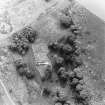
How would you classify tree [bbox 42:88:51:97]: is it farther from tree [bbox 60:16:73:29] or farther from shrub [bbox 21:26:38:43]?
tree [bbox 60:16:73:29]

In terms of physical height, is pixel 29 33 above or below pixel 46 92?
above

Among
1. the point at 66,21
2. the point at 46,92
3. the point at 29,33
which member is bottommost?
the point at 46,92

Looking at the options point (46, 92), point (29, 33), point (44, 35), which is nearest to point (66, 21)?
point (44, 35)

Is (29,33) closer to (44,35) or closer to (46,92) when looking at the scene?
(44,35)

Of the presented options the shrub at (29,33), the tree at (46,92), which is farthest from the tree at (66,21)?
the tree at (46,92)

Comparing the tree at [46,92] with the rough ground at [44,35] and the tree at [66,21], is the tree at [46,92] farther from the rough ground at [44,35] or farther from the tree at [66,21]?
the tree at [66,21]

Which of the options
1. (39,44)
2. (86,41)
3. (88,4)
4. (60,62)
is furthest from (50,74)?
(88,4)

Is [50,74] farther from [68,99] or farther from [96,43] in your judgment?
[96,43]

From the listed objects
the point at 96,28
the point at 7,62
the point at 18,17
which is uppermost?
the point at 18,17
